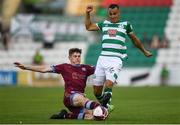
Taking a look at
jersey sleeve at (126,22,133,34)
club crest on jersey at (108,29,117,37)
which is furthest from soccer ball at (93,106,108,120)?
jersey sleeve at (126,22,133,34)

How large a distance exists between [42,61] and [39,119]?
2478 cm

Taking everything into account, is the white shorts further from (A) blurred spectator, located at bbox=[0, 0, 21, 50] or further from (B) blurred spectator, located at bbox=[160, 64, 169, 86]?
(A) blurred spectator, located at bbox=[0, 0, 21, 50]

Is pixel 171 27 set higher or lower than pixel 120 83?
higher

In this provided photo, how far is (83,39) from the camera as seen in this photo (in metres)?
40.6

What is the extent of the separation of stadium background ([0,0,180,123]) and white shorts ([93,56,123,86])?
22.1m

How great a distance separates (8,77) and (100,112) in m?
24.2

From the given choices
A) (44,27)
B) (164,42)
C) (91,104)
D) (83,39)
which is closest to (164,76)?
(164,42)

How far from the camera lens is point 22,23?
41156 mm

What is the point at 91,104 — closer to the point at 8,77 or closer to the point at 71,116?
the point at 71,116

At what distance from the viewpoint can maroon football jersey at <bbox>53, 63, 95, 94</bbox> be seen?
13.8 meters

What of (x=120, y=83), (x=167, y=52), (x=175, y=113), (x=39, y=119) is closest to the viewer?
(x=39, y=119)

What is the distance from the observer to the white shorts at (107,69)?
13766 millimetres

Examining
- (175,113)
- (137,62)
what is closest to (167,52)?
(137,62)

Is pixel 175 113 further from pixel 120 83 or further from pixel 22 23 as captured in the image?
pixel 22 23
